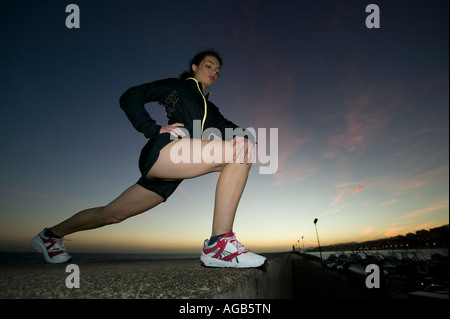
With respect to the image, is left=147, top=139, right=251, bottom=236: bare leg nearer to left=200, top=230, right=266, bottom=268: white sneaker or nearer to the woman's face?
left=200, top=230, right=266, bottom=268: white sneaker

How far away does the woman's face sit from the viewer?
2.28m

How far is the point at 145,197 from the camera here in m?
1.83

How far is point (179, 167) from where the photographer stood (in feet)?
5.32

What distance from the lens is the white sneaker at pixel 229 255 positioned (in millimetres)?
1466

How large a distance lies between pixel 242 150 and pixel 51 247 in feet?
7.30

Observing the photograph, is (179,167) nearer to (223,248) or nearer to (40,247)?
(223,248)

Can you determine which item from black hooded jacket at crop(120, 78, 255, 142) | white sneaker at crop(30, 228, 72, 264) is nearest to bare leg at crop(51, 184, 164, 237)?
white sneaker at crop(30, 228, 72, 264)

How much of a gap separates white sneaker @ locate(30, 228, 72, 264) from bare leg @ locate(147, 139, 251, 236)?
4.76 feet

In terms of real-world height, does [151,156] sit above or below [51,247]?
above

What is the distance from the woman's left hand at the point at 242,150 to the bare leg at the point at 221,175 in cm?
4

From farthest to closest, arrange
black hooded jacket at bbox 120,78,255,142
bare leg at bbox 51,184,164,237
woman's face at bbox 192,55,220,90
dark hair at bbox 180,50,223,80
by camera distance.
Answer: dark hair at bbox 180,50,223,80 → woman's face at bbox 192,55,220,90 → bare leg at bbox 51,184,164,237 → black hooded jacket at bbox 120,78,255,142

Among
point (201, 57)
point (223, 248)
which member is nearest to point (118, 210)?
point (223, 248)
